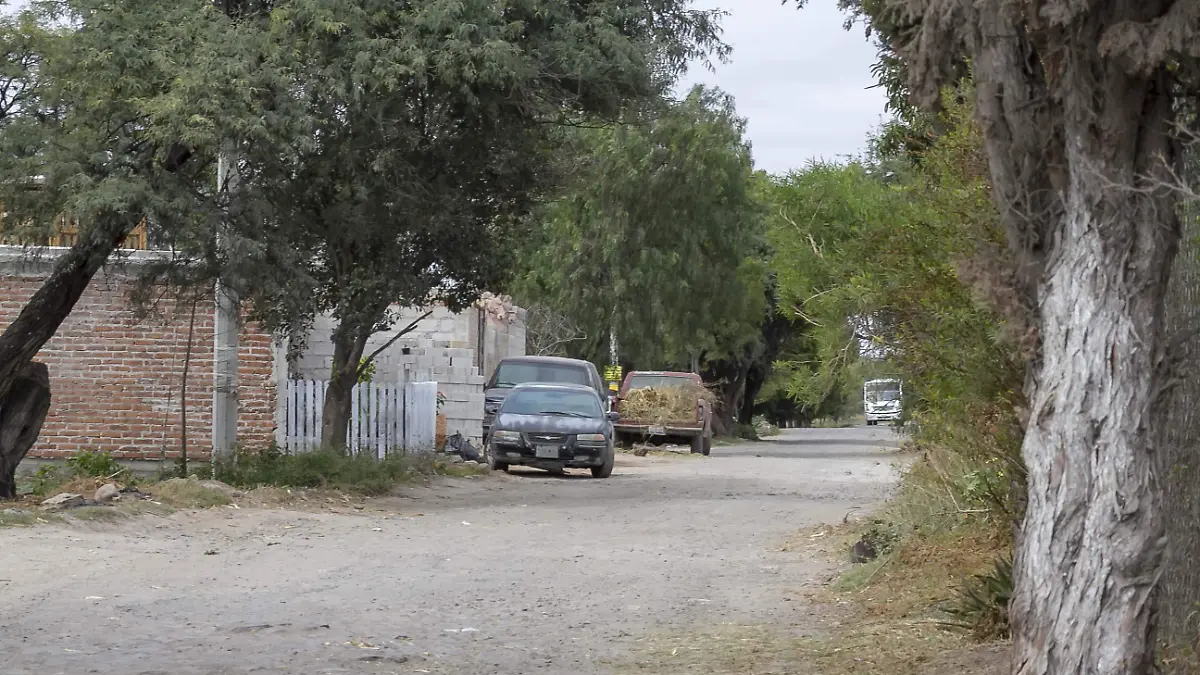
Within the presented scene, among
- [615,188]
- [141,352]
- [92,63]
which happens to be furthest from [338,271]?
[615,188]

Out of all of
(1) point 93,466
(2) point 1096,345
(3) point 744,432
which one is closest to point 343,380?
(1) point 93,466

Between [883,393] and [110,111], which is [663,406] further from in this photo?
[110,111]

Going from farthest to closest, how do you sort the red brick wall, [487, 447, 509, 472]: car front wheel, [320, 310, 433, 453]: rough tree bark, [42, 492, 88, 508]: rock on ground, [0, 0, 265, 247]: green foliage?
[487, 447, 509, 472]: car front wheel < the red brick wall < [320, 310, 433, 453]: rough tree bark < [0, 0, 265, 247]: green foliage < [42, 492, 88, 508]: rock on ground

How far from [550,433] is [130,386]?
6.62 m

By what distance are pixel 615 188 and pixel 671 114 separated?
25.7 m

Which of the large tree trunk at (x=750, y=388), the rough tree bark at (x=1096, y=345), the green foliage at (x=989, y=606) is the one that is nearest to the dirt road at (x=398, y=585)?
the green foliage at (x=989, y=606)

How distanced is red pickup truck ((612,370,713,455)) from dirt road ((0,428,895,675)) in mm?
17955

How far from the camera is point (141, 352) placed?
21969 mm

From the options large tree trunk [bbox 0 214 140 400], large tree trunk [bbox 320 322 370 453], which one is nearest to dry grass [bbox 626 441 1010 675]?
large tree trunk [bbox 0 214 140 400]

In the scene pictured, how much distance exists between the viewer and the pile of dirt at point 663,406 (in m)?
37.8

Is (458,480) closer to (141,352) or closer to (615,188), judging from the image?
(141,352)

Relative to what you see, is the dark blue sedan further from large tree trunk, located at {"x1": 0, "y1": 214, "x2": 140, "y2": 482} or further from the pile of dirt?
A: the pile of dirt

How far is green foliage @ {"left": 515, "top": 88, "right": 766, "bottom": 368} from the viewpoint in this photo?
46312 millimetres

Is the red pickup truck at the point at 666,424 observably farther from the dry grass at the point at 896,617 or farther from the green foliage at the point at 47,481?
the dry grass at the point at 896,617
